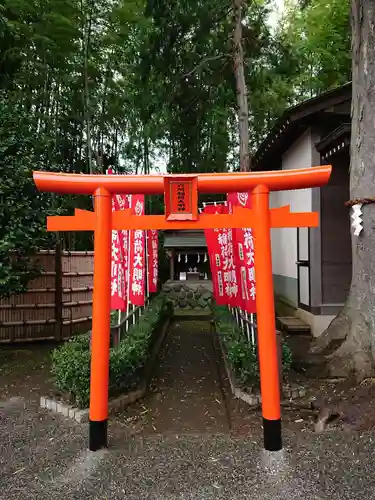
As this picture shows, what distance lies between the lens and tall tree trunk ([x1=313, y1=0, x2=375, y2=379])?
5.41 meters

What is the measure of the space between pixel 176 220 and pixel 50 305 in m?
5.94

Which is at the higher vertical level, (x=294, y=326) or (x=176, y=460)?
(x=294, y=326)

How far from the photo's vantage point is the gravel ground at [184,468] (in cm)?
319

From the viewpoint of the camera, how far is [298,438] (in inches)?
162

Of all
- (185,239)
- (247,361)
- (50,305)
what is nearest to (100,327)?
(247,361)

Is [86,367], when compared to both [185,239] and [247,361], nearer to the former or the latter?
[247,361]

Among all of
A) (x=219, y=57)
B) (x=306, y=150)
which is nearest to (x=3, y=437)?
(x=306, y=150)

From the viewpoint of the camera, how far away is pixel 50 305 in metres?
9.02

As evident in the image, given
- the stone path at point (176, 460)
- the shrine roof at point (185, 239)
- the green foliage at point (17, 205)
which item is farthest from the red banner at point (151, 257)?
the stone path at point (176, 460)

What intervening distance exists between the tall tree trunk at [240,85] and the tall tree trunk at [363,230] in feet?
15.6

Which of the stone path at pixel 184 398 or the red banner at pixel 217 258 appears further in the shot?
the red banner at pixel 217 258

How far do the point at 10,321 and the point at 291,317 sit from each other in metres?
6.14

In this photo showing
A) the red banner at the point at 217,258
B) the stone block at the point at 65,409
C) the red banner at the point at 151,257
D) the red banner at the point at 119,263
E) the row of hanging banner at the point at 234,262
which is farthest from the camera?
the red banner at the point at 151,257

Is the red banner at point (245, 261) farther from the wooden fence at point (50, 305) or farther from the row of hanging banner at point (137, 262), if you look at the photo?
the wooden fence at point (50, 305)
